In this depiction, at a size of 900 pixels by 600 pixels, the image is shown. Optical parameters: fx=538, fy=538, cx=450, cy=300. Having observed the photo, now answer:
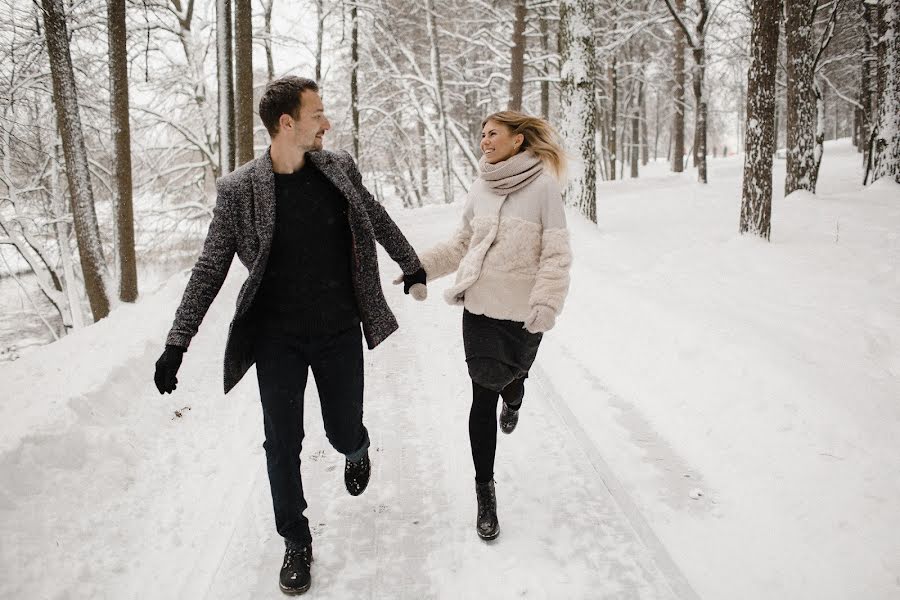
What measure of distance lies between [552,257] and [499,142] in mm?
684

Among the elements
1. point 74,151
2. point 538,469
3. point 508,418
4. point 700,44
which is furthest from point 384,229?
point 700,44

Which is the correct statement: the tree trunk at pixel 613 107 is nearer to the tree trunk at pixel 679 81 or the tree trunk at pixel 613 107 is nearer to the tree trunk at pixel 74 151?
the tree trunk at pixel 679 81

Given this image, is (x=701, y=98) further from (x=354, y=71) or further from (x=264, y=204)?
(x=264, y=204)

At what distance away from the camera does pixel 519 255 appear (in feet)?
9.23

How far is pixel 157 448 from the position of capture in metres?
3.84

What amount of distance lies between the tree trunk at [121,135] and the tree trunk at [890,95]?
46.9 ft

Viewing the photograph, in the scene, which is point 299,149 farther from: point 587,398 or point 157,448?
point 587,398

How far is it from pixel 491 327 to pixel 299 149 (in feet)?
4.27

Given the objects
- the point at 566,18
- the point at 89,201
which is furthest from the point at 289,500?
the point at 566,18

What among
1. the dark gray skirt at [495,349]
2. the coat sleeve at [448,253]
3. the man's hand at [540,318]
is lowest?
the dark gray skirt at [495,349]

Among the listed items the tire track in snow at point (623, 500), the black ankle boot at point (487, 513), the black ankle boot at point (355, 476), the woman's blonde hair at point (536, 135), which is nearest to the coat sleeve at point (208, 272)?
the black ankle boot at point (355, 476)

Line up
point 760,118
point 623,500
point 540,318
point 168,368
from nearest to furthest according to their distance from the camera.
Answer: point 168,368
point 540,318
point 623,500
point 760,118

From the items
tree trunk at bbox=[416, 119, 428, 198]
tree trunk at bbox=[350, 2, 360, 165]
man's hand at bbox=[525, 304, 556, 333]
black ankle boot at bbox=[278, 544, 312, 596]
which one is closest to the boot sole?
black ankle boot at bbox=[278, 544, 312, 596]

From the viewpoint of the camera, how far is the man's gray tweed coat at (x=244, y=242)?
2.30 metres
